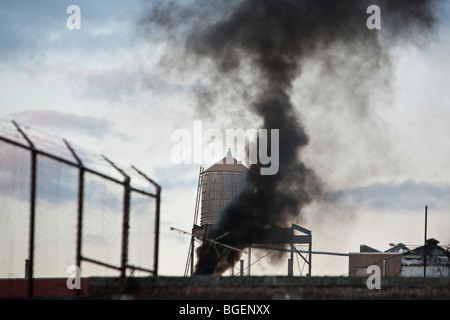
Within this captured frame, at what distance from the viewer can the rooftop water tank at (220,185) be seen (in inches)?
1811

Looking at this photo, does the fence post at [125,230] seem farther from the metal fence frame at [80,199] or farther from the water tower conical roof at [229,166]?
the water tower conical roof at [229,166]

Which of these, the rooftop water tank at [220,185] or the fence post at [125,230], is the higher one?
the rooftop water tank at [220,185]

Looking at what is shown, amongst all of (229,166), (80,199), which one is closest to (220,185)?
(229,166)

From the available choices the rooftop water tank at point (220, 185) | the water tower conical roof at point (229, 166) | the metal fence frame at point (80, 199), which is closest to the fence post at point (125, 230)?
the metal fence frame at point (80, 199)

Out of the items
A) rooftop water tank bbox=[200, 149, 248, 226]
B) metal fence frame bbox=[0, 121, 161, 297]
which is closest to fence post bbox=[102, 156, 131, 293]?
metal fence frame bbox=[0, 121, 161, 297]

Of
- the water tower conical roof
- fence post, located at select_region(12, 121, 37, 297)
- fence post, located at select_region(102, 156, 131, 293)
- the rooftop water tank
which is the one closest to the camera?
fence post, located at select_region(12, 121, 37, 297)

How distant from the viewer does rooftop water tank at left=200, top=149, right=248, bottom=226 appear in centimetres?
4600

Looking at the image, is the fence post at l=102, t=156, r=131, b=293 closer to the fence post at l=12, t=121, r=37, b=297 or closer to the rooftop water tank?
the fence post at l=12, t=121, r=37, b=297

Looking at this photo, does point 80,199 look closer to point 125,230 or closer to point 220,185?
point 125,230

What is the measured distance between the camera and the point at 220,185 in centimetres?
4641

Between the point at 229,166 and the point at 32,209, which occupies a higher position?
the point at 229,166
